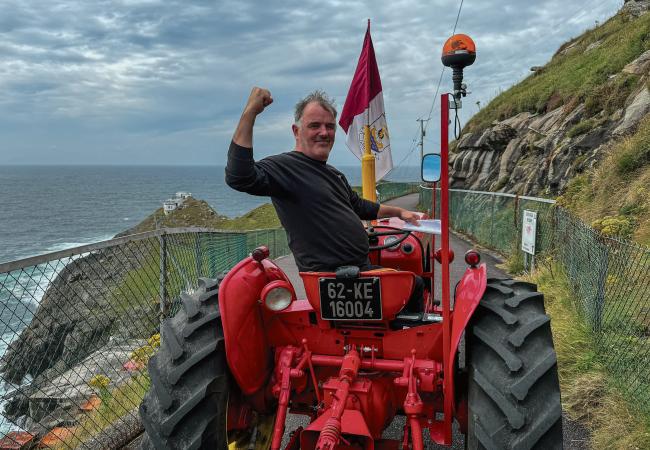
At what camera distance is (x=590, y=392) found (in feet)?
13.7

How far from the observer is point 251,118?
263 centimetres

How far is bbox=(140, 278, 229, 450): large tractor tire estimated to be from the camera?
2.50 m

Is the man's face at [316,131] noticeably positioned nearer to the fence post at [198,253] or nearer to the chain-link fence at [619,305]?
the chain-link fence at [619,305]

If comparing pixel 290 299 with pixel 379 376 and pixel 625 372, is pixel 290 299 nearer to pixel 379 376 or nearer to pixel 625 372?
pixel 379 376

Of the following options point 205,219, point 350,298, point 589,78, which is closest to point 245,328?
point 350,298

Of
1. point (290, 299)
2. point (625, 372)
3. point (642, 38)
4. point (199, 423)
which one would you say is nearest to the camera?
point (199, 423)

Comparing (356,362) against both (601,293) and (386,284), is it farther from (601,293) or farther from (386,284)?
(601,293)

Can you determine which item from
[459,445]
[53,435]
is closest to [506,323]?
[459,445]

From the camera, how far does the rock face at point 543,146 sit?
11.1 m

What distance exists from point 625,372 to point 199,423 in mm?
3458

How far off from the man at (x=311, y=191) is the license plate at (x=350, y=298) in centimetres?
31

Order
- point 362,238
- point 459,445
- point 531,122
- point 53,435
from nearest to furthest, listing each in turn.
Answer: point 362,238 < point 459,445 < point 53,435 < point 531,122

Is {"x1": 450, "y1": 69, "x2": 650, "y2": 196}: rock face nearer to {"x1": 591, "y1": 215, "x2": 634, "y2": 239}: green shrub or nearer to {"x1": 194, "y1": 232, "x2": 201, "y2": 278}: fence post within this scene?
{"x1": 591, "y1": 215, "x2": 634, "y2": 239}: green shrub

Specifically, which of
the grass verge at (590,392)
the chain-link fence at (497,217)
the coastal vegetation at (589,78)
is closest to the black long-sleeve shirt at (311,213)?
the grass verge at (590,392)
